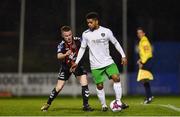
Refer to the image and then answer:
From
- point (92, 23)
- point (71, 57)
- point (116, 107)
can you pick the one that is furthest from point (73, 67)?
point (116, 107)

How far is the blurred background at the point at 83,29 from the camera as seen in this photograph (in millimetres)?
23922

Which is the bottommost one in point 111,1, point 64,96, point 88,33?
point 64,96

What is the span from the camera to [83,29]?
23891 millimetres

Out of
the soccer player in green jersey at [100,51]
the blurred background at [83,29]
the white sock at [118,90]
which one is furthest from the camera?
the blurred background at [83,29]

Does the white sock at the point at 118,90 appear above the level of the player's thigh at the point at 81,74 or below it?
below

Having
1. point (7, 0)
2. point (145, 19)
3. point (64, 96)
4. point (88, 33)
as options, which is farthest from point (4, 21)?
point (88, 33)

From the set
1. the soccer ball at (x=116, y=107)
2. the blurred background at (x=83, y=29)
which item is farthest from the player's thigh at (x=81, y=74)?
the blurred background at (x=83, y=29)

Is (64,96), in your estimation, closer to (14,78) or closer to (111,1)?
(14,78)

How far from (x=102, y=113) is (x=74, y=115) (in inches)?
29.4

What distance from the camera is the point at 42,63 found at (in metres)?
24.4

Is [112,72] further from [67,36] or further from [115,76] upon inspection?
[67,36]

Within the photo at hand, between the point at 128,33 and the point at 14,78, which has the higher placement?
the point at 128,33

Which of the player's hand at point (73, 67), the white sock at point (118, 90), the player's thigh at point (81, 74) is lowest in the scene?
the white sock at point (118, 90)

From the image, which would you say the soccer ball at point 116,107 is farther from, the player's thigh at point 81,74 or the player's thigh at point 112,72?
the player's thigh at point 81,74
